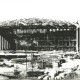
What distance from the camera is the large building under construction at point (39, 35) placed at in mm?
2299

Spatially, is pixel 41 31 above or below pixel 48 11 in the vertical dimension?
below

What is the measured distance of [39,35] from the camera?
231 cm

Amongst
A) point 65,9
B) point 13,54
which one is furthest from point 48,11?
point 13,54

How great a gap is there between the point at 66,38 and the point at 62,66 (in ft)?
1.12

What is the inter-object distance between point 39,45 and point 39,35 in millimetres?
A: 121

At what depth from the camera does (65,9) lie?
2.25m

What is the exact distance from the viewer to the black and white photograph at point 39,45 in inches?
89.4

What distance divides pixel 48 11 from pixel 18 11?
35 centimetres

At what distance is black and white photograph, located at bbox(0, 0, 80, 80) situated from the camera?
2.27 m

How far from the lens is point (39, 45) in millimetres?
2303

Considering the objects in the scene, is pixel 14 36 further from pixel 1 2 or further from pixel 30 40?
pixel 1 2

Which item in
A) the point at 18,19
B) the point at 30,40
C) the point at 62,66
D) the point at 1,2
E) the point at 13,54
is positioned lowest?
the point at 62,66

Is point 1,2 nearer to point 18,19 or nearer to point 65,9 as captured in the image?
point 18,19

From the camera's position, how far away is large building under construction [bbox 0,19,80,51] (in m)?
2.30
